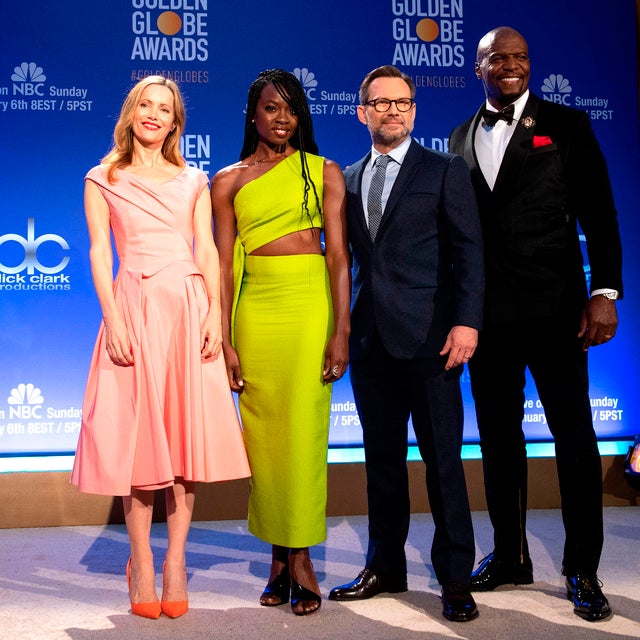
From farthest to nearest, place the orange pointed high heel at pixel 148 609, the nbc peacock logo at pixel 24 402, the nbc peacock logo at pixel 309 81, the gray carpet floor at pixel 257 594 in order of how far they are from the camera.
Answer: the nbc peacock logo at pixel 309 81
the nbc peacock logo at pixel 24 402
the orange pointed high heel at pixel 148 609
the gray carpet floor at pixel 257 594

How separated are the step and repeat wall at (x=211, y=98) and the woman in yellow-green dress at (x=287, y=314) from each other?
167 centimetres

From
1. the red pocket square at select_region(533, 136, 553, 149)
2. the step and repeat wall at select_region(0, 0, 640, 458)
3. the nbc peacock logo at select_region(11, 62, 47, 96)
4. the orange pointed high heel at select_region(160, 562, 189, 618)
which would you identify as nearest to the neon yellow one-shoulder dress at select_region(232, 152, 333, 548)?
the orange pointed high heel at select_region(160, 562, 189, 618)

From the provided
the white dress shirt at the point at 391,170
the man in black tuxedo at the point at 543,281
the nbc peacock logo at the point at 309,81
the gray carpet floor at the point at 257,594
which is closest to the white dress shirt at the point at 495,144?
Answer: the man in black tuxedo at the point at 543,281

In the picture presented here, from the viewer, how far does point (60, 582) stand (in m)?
3.28

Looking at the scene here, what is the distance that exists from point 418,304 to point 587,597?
1079 mm

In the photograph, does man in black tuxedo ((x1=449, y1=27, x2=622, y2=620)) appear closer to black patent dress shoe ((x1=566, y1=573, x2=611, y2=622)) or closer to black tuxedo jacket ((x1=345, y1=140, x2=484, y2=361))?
black patent dress shoe ((x1=566, y1=573, x2=611, y2=622))

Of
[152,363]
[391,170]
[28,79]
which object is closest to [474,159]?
[391,170]

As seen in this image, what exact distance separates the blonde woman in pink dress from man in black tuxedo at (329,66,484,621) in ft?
1.65

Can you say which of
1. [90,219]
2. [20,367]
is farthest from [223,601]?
[20,367]

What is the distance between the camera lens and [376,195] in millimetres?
2936

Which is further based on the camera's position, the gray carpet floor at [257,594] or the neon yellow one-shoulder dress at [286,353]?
the neon yellow one-shoulder dress at [286,353]

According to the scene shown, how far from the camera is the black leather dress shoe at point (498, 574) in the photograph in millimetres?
3068

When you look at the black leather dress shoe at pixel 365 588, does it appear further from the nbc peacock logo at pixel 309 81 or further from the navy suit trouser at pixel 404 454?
the nbc peacock logo at pixel 309 81


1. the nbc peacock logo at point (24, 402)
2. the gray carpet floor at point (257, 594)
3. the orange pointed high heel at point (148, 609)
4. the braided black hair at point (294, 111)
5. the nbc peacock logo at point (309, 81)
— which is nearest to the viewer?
the gray carpet floor at point (257, 594)
